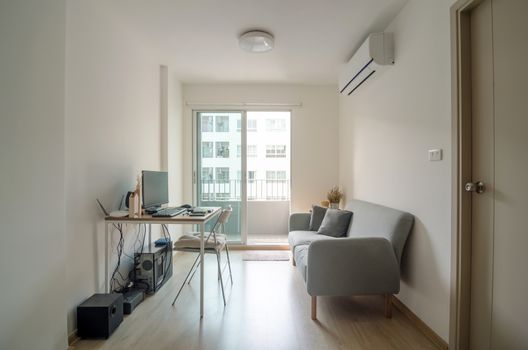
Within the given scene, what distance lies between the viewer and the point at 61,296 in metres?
1.81

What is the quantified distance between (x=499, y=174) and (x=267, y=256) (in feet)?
10.0

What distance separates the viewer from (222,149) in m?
4.67

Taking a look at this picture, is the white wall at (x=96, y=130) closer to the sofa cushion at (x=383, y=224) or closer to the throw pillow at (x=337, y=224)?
the throw pillow at (x=337, y=224)

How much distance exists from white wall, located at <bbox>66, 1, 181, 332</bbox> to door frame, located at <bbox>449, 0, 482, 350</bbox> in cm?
249

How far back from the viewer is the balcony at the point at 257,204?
4688mm

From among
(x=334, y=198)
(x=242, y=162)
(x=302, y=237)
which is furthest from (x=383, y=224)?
(x=242, y=162)

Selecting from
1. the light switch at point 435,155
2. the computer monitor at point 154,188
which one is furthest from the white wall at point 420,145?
the computer monitor at point 154,188

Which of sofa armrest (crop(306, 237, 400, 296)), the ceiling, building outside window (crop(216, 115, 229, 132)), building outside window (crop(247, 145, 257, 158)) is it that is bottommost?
sofa armrest (crop(306, 237, 400, 296))

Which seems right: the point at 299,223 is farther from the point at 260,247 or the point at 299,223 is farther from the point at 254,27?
the point at 254,27

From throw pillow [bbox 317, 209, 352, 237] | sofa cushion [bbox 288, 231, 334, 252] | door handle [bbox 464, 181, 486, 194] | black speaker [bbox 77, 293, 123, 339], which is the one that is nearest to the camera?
door handle [bbox 464, 181, 486, 194]

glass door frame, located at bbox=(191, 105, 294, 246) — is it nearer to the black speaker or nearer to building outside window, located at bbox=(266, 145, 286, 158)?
building outside window, located at bbox=(266, 145, 286, 158)

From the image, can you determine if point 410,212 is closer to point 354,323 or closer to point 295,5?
point 354,323

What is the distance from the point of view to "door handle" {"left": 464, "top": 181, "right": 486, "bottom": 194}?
1695mm

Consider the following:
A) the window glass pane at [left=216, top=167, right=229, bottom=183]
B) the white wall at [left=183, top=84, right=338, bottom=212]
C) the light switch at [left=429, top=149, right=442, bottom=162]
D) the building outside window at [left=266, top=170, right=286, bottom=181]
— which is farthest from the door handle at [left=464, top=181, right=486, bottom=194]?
the building outside window at [left=266, top=170, right=286, bottom=181]
